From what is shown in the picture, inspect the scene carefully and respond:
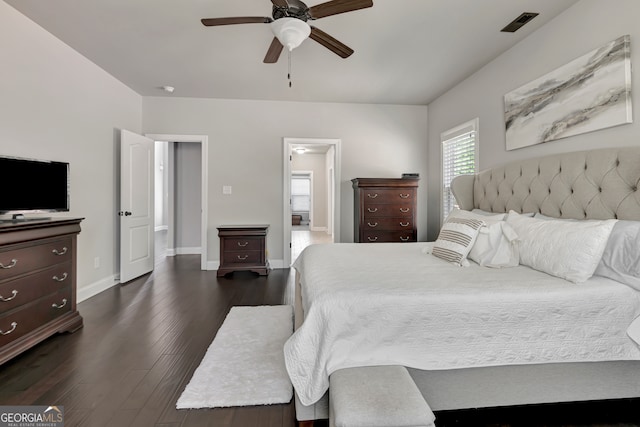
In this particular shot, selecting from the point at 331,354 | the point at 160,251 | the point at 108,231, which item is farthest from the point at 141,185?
the point at 331,354

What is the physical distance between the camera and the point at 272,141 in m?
4.68

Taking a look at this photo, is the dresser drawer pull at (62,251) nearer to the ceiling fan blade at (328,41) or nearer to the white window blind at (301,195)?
the ceiling fan blade at (328,41)

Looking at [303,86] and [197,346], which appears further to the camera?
[303,86]

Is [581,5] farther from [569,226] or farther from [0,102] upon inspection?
[0,102]

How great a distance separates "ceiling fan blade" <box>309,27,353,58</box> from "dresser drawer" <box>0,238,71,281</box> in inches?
97.6

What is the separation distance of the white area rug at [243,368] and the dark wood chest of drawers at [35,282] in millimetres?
1216

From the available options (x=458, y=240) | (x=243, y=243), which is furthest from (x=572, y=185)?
(x=243, y=243)

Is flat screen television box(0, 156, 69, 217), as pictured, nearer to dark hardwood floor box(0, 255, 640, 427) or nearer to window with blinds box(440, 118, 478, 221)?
dark hardwood floor box(0, 255, 640, 427)

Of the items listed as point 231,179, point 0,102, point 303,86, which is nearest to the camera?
point 0,102

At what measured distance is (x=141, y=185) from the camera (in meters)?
4.15

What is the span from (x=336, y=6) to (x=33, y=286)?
280 cm

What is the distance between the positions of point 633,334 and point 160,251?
6889 mm

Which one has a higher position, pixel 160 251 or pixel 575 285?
pixel 575 285
